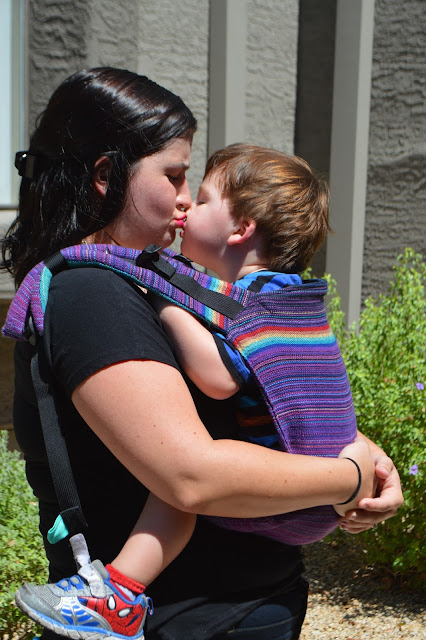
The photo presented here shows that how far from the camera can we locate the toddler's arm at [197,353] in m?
1.53

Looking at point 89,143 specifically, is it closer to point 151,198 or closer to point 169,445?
point 151,198

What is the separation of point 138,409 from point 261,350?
370 mm

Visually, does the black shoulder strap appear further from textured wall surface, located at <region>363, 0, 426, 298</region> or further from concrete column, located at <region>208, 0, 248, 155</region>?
textured wall surface, located at <region>363, 0, 426, 298</region>

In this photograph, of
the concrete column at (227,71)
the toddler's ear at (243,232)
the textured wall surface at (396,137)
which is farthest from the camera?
the textured wall surface at (396,137)

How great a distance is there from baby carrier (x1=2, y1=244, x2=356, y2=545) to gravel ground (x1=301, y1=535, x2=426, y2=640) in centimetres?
250

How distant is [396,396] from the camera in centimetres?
390

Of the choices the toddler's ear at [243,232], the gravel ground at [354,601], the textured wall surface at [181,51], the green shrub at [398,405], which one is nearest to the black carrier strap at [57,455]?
the toddler's ear at [243,232]

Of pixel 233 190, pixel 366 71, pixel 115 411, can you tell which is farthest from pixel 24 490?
pixel 366 71

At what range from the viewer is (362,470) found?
163 centimetres

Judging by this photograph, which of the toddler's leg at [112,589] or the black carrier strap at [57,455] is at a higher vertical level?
the black carrier strap at [57,455]

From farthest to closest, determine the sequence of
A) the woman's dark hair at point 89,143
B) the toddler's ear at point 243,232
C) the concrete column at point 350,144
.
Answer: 1. the concrete column at point 350,144
2. the toddler's ear at point 243,232
3. the woman's dark hair at point 89,143

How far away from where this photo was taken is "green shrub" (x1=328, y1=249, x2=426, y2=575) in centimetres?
385

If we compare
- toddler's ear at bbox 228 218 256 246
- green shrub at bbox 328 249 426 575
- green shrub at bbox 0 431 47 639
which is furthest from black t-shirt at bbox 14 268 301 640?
green shrub at bbox 328 249 426 575

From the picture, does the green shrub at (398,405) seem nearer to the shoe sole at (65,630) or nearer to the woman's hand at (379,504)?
the woman's hand at (379,504)
